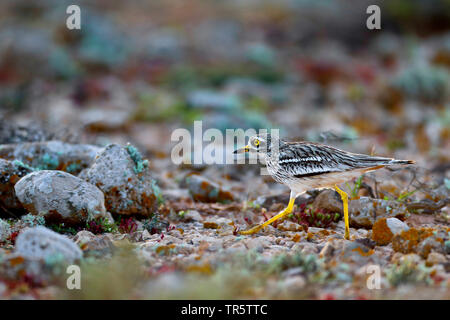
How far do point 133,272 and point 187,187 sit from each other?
3.61 metres

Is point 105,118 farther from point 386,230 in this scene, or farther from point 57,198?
point 386,230

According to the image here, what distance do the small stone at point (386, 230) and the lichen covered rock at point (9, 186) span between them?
4.00 meters

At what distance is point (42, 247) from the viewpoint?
13.5 ft

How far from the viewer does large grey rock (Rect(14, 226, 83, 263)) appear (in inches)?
162

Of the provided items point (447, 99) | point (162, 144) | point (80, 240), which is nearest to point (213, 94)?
point (162, 144)

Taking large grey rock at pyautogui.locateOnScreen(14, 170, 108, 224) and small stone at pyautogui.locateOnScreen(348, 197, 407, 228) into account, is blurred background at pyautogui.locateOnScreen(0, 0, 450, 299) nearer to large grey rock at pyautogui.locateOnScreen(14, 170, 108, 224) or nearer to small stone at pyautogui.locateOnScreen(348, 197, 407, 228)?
small stone at pyautogui.locateOnScreen(348, 197, 407, 228)

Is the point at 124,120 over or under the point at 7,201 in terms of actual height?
over

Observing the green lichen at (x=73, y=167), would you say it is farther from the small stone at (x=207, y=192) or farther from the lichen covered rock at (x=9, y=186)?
the small stone at (x=207, y=192)

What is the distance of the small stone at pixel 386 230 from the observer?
503 cm

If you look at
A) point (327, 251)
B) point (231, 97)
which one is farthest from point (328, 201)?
point (231, 97)

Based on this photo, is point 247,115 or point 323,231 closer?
point 323,231

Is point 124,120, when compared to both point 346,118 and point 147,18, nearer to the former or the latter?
point 346,118

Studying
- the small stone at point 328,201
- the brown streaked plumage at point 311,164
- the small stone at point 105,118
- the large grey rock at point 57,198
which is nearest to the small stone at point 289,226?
the brown streaked plumage at point 311,164

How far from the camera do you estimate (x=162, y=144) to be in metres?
10.5
